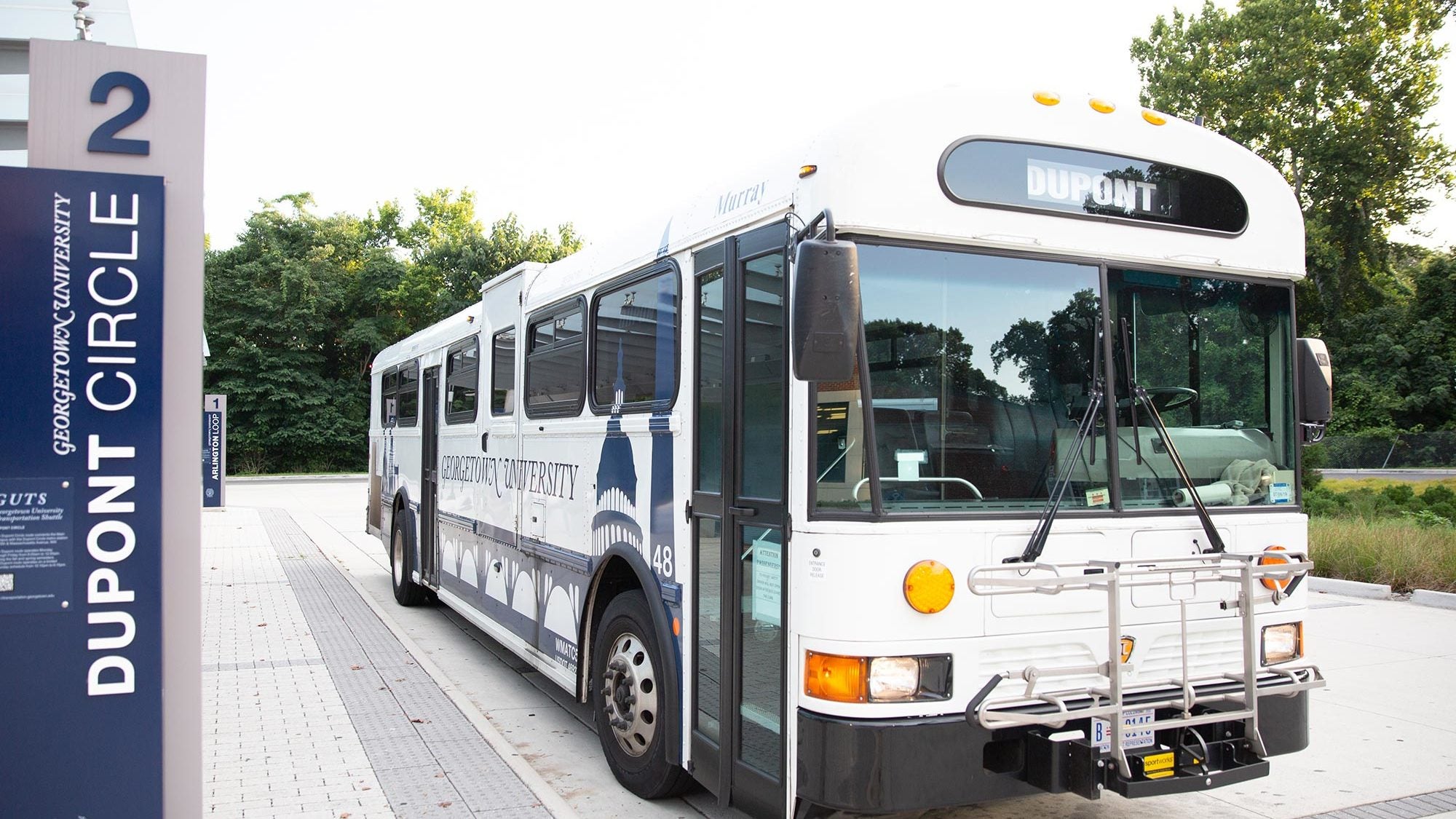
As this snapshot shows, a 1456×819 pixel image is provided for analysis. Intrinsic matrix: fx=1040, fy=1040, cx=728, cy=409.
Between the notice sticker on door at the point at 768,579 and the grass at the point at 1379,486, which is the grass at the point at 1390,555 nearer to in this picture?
the grass at the point at 1379,486

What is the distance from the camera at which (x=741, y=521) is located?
4.21m

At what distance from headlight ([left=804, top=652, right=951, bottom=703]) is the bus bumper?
83 millimetres

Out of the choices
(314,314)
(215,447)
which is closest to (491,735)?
(215,447)

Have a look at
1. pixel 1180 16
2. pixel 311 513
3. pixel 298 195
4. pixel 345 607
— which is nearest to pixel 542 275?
pixel 345 607

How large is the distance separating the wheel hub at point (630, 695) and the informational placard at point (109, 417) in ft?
6.89

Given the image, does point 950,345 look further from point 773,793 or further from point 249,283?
point 249,283

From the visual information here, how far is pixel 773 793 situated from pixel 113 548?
241 centimetres

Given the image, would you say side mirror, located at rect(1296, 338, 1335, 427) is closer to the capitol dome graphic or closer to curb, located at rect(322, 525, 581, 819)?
the capitol dome graphic

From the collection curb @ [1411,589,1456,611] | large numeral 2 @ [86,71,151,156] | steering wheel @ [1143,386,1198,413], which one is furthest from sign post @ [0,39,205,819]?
curb @ [1411,589,1456,611]

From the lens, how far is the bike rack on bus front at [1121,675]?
358 centimetres

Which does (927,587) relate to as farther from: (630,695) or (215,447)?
(215,447)

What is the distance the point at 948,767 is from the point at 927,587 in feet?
2.04

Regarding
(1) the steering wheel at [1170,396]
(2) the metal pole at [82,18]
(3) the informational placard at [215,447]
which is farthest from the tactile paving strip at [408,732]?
(3) the informational placard at [215,447]

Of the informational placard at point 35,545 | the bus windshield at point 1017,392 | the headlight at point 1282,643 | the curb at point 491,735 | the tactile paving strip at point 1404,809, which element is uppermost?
the bus windshield at point 1017,392
